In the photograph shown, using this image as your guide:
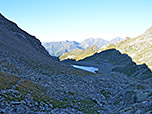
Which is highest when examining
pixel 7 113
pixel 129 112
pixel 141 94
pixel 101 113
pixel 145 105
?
pixel 141 94

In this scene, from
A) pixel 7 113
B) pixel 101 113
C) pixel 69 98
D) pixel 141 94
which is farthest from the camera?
pixel 141 94

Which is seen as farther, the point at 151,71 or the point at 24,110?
the point at 151,71

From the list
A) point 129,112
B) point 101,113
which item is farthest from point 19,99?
point 129,112

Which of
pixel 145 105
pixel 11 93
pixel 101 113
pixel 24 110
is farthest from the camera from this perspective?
pixel 101 113

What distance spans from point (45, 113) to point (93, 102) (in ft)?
49.9

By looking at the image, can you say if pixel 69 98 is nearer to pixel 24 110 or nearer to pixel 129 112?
pixel 129 112

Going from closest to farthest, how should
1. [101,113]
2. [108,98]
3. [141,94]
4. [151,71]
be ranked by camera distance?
[101,113], [141,94], [108,98], [151,71]

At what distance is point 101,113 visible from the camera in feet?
80.2

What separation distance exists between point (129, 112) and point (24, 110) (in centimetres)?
1606

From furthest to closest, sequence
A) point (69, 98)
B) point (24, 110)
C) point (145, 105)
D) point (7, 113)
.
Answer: point (69, 98)
point (145, 105)
point (24, 110)
point (7, 113)

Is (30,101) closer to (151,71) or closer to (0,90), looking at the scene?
(0,90)

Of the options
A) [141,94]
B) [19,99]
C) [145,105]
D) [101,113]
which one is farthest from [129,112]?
[19,99]

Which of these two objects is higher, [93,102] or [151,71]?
[151,71]

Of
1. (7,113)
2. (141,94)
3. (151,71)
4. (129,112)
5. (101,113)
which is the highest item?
(151,71)
